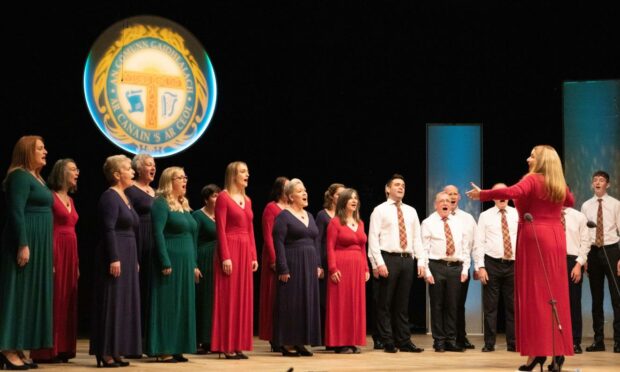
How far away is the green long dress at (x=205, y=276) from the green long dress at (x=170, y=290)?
97cm

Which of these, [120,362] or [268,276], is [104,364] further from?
[268,276]

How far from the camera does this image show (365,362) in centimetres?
703

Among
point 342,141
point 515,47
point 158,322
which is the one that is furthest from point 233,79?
point 158,322

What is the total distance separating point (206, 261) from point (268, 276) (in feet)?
1.99

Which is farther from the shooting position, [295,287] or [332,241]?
[332,241]

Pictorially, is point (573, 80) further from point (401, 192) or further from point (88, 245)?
point (88, 245)

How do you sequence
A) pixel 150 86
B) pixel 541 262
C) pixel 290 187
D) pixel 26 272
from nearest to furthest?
pixel 541 262
pixel 26 272
pixel 290 187
pixel 150 86

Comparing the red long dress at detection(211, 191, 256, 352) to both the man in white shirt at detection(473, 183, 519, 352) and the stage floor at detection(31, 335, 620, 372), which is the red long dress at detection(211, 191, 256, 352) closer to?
the stage floor at detection(31, 335, 620, 372)

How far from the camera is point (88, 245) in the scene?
9.57 metres

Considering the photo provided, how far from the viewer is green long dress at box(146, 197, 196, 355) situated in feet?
22.3

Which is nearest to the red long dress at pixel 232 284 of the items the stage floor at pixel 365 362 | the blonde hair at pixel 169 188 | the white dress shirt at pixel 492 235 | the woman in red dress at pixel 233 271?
the woman in red dress at pixel 233 271

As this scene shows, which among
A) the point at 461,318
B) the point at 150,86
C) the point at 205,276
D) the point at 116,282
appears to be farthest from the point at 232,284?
the point at 150,86

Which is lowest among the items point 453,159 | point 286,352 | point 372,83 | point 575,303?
point 286,352

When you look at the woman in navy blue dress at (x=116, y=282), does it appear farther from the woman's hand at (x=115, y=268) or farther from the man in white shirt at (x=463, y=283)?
the man in white shirt at (x=463, y=283)
